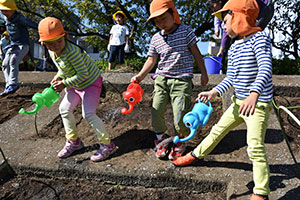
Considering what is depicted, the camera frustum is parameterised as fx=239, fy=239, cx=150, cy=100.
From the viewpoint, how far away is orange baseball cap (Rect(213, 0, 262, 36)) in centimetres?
173

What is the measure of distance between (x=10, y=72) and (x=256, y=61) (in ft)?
13.5

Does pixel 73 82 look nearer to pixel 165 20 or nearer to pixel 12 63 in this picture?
pixel 165 20

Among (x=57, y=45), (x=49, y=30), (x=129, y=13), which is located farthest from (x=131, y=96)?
(x=129, y=13)

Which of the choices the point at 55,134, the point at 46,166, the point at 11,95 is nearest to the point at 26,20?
the point at 11,95

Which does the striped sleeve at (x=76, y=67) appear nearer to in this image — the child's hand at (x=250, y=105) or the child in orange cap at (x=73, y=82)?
the child in orange cap at (x=73, y=82)

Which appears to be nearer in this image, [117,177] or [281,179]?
[281,179]

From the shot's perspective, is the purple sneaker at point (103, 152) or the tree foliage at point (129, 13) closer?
the purple sneaker at point (103, 152)

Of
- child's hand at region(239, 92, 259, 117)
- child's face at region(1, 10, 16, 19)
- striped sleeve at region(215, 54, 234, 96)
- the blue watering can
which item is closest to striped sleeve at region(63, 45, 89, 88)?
the blue watering can

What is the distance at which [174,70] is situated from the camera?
239 cm

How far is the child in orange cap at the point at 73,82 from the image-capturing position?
7.48 feet

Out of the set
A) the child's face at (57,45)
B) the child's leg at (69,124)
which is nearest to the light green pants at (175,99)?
the child's leg at (69,124)

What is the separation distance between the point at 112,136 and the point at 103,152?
50 centimetres

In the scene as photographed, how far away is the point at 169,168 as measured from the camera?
2201mm

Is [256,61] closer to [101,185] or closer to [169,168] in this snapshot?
[169,168]
